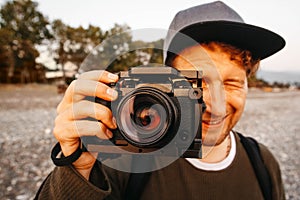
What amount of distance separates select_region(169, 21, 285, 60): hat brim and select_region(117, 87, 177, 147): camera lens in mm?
677

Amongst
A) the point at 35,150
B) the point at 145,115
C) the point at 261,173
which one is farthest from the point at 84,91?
the point at 35,150

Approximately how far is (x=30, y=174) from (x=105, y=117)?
12.0 ft

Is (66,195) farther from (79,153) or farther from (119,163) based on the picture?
(119,163)

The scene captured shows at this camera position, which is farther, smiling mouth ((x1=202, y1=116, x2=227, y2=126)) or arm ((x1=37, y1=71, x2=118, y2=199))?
smiling mouth ((x1=202, y1=116, x2=227, y2=126))

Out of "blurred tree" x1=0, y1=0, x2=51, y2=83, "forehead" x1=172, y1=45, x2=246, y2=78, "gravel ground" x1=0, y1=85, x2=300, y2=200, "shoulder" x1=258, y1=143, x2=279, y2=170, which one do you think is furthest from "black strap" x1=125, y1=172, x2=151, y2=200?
"blurred tree" x1=0, y1=0, x2=51, y2=83

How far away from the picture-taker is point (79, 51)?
2623cm

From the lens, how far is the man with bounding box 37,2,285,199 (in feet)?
5.47

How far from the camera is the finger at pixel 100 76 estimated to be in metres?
1.35

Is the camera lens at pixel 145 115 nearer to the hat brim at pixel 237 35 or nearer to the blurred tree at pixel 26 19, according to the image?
the hat brim at pixel 237 35

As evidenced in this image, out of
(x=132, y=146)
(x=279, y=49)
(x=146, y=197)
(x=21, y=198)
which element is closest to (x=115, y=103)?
(x=132, y=146)

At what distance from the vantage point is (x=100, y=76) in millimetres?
1373

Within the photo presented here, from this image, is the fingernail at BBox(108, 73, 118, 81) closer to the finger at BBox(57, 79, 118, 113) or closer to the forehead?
the finger at BBox(57, 79, 118, 113)

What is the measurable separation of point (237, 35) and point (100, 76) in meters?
0.88

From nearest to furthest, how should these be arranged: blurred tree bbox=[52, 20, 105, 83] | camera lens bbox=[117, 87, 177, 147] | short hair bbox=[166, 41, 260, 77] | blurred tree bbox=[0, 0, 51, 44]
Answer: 1. camera lens bbox=[117, 87, 177, 147]
2. short hair bbox=[166, 41, 260, 77]
3. blurred tree bbox=[52, 20, 105, 83]
4. blurred tree bbox=[0, 0, 51, 44]
